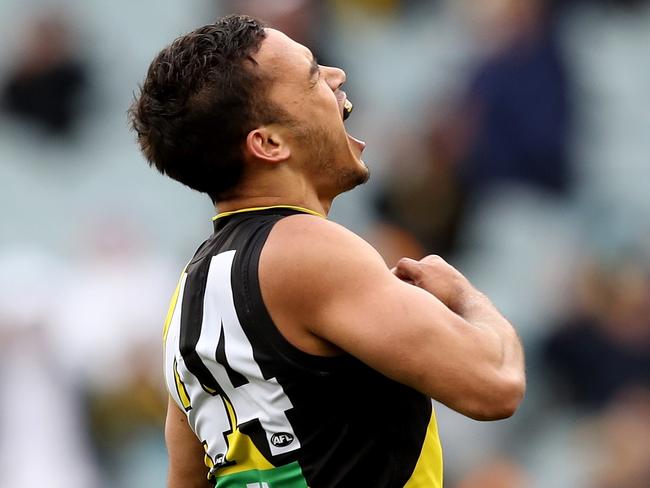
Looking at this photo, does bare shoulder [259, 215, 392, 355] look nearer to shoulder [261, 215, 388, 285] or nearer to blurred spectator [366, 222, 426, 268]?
shoulder [261, 215, 388, 285]

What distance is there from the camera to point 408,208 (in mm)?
7664

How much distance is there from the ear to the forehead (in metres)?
0.15

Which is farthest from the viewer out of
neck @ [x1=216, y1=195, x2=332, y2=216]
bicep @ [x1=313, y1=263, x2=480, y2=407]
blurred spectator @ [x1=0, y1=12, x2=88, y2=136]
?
blurred spectator @ [x1=0, y1=12, x2=88, y2=136]

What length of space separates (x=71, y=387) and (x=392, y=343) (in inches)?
201

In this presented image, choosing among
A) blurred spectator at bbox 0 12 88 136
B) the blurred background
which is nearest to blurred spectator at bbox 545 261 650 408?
the blurred background

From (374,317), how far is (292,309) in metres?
0.20

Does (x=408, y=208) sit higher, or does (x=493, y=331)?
(x=493, y=331)

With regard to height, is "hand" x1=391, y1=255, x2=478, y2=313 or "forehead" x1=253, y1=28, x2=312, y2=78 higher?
"forehead" x1=253, y1=28, x2=312, y2=78

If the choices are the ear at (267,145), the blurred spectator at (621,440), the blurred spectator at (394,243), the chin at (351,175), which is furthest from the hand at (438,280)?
the blurred spectator at (621,440)

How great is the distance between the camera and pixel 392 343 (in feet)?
8.89

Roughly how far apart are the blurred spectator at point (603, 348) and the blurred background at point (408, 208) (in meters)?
0.01

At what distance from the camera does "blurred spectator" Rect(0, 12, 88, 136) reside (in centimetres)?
827

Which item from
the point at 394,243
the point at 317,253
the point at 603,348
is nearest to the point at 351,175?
the point at 317,253

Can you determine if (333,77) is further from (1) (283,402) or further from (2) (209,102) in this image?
(1) (283,402)
